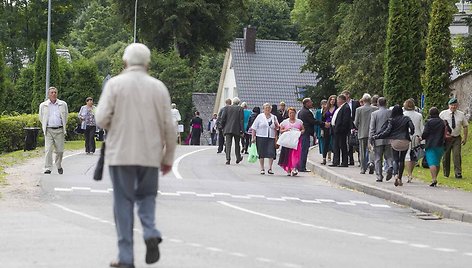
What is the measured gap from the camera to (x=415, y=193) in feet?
70.9

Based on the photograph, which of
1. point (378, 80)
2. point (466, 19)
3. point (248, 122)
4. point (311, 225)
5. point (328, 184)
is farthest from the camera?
point (378, 80)

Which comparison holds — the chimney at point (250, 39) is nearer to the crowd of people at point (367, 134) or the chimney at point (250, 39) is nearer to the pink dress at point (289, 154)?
the crowd of people at point (367, 134)

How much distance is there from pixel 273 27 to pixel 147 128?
9239cm

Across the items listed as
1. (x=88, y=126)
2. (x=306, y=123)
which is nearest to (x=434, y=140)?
(x=306, y=123)

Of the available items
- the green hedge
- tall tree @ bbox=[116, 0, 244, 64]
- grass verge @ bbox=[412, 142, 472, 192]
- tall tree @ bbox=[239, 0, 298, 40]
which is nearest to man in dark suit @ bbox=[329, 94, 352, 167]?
grass verge @ bbox=[412, 142, 472, 192]

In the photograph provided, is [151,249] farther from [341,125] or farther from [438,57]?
[438,57]

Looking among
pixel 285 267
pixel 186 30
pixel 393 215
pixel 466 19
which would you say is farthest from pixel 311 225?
pixel 186 30

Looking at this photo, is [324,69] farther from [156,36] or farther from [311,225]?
[311,225]

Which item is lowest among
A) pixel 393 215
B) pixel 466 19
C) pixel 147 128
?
pixel 393 215

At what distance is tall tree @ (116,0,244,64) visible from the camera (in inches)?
2559

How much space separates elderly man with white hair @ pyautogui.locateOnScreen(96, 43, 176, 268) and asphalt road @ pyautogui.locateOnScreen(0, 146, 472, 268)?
96 cm

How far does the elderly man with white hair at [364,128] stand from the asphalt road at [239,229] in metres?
3.73

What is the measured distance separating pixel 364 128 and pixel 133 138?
1770 centimetres

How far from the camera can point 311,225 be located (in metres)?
15.5
